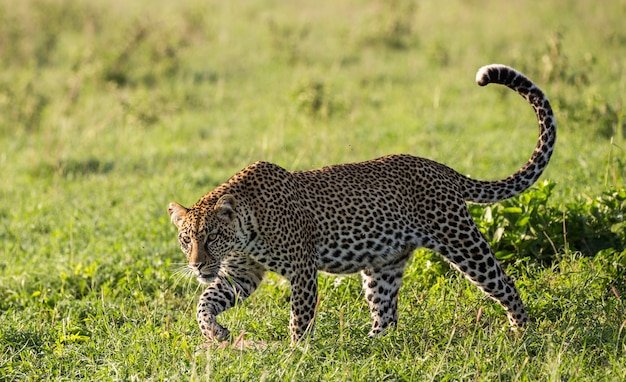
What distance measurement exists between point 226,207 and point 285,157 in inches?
210

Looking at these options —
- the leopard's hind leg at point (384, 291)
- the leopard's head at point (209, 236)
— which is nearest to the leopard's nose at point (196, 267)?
the leopard's head at point (209, 236)

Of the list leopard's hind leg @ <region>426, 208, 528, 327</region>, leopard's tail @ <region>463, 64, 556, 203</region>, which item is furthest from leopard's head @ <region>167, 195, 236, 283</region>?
leopard's tail @ <region>463, 64, 556, 203</region>

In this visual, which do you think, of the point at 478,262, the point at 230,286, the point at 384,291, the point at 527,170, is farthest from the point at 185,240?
the point at 527,170

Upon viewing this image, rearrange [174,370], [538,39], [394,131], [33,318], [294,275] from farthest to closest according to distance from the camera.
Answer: [538,39]
[394,131]
[33,318]
[294,275]
[174,370]

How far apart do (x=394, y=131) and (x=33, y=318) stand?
6.50m

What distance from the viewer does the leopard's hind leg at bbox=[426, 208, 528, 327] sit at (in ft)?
22.4

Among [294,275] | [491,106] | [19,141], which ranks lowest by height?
[19,141]

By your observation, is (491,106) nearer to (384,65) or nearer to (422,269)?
(384,65)

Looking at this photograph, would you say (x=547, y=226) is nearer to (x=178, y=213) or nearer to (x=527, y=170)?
(x=527, y=170)

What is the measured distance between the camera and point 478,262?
22.4 ft

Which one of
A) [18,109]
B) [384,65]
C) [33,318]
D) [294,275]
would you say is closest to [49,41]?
[18,109]

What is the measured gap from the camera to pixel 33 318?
7.75 meters

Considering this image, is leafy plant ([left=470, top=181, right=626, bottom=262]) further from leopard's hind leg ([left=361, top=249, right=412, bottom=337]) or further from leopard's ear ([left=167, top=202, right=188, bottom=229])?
leopard's ear ([left=167, top=202, right=188, bottom=229])

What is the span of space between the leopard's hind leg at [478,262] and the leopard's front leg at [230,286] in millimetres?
1229
